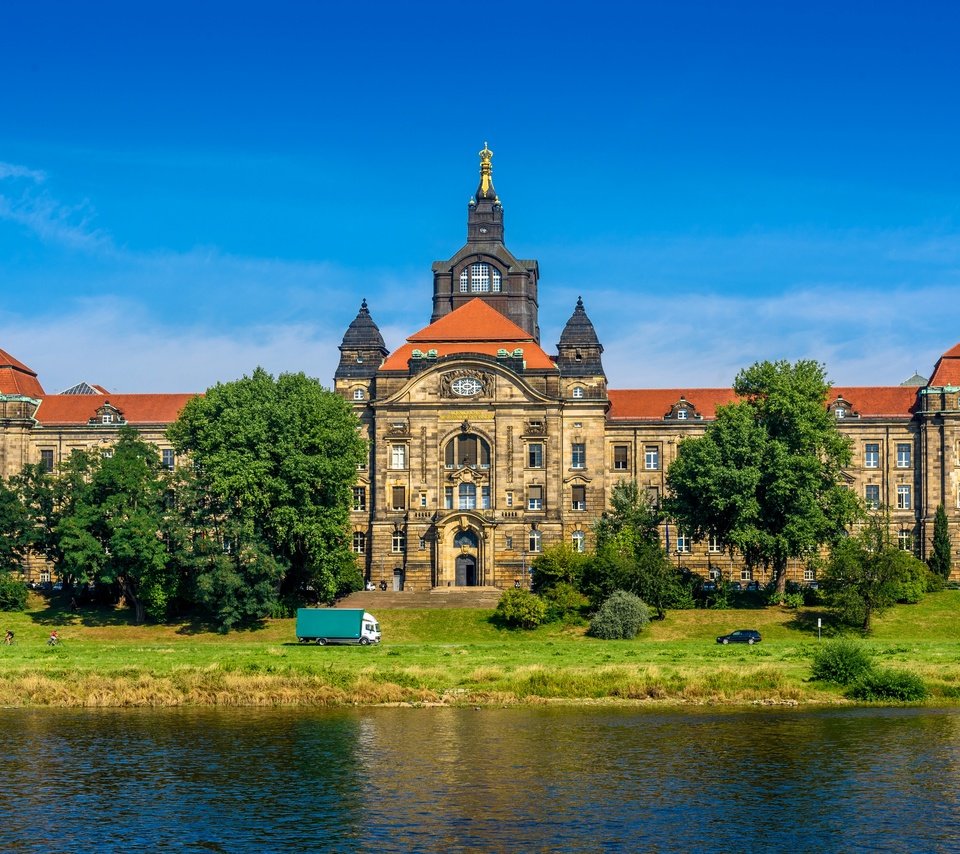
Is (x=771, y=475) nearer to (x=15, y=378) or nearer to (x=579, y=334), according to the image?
(x=579, y=334)

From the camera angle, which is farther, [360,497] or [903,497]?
[903,497]

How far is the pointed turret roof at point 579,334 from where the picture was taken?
104 m

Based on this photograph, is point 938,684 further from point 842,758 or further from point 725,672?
point 842,758

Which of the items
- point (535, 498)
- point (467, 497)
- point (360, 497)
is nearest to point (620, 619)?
point (535, 498)

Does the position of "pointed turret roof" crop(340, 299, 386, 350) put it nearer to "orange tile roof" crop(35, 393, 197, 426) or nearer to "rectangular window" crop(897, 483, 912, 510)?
"orange tile roof" crop(35, 393, 197, 426)

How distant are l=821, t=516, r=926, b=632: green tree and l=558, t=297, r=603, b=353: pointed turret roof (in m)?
27.9

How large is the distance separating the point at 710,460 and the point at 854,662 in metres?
29.4

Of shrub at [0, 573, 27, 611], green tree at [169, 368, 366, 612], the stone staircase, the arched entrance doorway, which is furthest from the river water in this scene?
the arched entrance doorway

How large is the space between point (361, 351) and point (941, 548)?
148 ft

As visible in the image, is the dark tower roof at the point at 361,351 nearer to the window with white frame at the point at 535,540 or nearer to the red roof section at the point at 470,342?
the red roof section at the point at 470,342

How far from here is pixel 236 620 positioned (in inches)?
3317

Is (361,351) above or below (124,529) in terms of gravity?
above

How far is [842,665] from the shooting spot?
58.4m

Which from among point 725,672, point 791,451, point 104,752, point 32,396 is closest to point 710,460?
point 791,451
